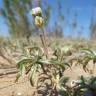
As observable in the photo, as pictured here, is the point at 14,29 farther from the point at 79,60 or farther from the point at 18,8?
the point at 79,60

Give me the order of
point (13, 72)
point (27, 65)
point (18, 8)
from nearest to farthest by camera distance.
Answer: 1. point (27, 65)
2. point (13, 72)
3. point (18, 8)

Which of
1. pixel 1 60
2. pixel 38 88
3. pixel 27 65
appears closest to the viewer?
pixel 27 65

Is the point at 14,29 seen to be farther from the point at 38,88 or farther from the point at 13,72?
the point at 38,88

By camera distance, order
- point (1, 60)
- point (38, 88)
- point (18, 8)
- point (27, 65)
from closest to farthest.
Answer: point (27, 65)
point (38, 88)
point (1, 60)
point (18, 8)

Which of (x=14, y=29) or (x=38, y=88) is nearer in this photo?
(x=38, y=88)

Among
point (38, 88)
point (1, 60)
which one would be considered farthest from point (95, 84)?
point (1, 60)

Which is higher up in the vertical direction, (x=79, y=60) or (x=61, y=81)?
(x=79, y=60)

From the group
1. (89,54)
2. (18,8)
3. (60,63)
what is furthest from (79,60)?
(18,8)

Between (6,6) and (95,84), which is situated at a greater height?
(6,6)

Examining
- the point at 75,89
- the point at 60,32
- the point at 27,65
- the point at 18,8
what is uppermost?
the point at 18,8
